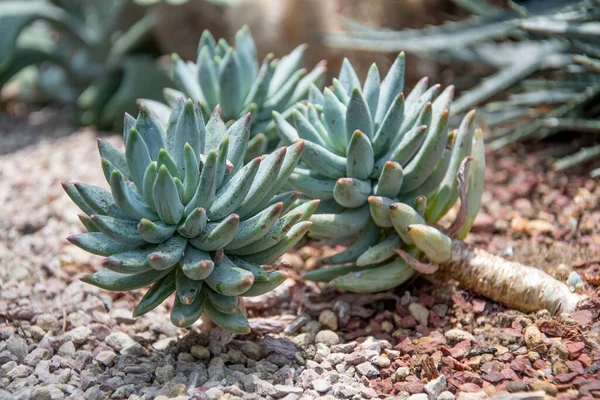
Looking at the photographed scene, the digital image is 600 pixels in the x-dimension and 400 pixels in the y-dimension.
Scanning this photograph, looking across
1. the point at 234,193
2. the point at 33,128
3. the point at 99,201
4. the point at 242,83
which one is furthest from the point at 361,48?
the point at 33,128

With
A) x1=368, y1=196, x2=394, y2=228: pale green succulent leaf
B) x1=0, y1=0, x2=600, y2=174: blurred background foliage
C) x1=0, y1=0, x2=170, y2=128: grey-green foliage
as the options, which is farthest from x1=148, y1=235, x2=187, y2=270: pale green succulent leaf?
x1=0, y1=0, x2=170, y2=128: grey-green foliage

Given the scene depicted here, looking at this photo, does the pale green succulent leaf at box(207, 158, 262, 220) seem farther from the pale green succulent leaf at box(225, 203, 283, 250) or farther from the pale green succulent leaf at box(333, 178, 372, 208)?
the pale green succulent leaf at box(333, 178, 372, 208)

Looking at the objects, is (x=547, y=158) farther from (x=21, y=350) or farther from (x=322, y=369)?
(x=21, y=350)

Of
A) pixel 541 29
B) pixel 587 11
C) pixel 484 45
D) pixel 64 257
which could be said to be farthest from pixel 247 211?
pixel 484 45

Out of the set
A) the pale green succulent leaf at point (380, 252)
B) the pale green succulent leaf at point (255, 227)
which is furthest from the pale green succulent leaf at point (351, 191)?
the pale green succulent leaf at point (255, 227)

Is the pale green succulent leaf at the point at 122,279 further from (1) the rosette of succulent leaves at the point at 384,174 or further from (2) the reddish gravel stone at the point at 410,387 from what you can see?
(2) the reddish gravel stone at the point at 410,387
